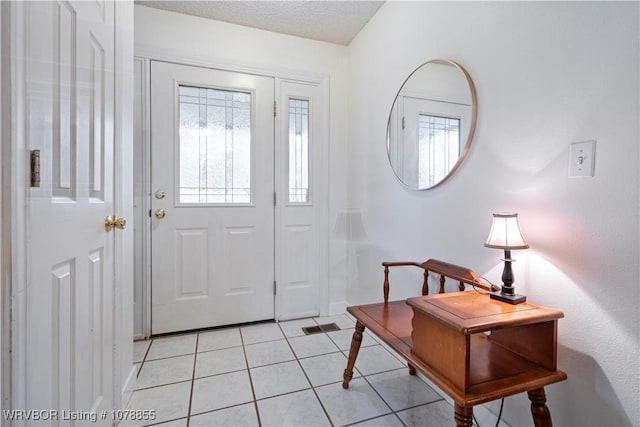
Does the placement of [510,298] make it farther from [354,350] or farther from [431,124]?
[431,124]

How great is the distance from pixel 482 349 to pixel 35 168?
5.17ft

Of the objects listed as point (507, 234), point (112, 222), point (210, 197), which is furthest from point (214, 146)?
point (507, 234)

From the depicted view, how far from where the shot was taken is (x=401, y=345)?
1.25 metres

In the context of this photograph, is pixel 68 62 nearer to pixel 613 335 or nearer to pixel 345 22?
pixel 613 335

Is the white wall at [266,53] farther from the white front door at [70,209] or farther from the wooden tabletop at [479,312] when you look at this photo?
the wooden tabletop at [479,312]

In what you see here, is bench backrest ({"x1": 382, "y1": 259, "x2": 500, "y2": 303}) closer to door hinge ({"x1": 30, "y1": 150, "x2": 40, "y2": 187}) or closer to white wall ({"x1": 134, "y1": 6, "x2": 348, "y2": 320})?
white wall ({"x1": 134, "y1": 6, "x2": 348, "y2": 320})

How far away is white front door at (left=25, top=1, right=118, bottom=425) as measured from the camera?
79 cm

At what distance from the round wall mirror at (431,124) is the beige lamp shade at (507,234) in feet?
1.53

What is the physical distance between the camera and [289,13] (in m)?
2.30

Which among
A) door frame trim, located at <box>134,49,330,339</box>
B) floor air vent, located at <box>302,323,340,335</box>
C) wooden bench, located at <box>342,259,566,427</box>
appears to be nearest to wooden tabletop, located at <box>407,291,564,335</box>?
wooden bench, located at <box>342,259,566,427</box>

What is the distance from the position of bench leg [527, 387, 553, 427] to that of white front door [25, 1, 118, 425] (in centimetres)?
147

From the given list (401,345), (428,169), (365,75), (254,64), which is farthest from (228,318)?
(365,75)

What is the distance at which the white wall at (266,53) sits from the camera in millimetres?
2271

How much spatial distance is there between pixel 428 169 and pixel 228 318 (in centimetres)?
192
